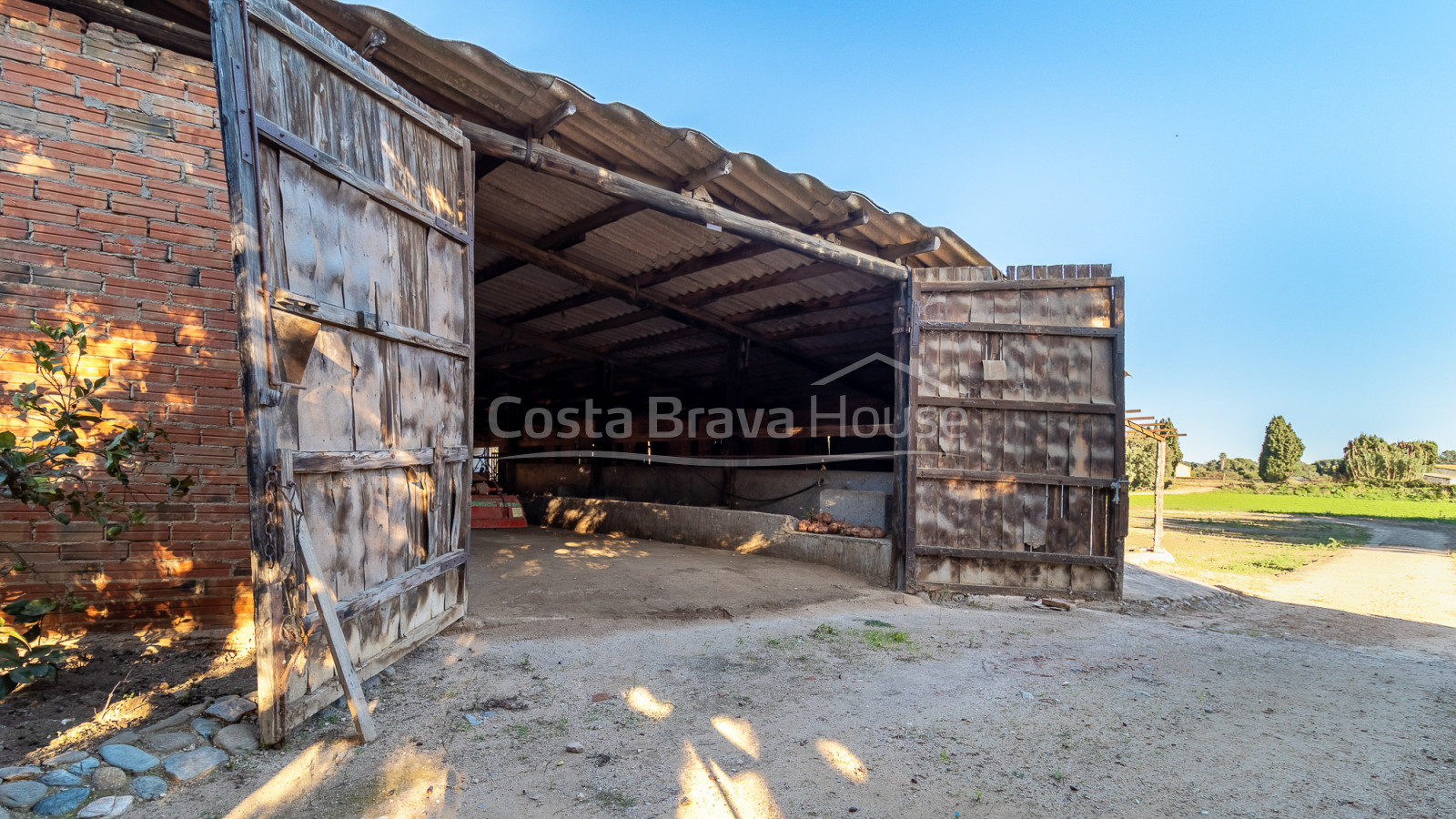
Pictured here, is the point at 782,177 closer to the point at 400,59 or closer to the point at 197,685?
the point at 400,59

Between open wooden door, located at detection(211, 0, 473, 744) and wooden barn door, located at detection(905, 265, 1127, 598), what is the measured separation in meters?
4.51

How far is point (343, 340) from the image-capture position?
344 centimetres

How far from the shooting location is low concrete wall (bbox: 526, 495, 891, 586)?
748 centimetres

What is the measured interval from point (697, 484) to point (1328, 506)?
3043 centimetres

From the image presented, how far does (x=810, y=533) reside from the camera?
324 inches

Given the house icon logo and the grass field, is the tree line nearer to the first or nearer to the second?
the grass field

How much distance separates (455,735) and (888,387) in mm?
9834

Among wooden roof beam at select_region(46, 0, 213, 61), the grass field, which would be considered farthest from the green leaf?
the grass field

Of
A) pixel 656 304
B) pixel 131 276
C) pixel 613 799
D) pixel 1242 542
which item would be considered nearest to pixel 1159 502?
pixel 1242 542

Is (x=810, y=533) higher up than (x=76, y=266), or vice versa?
(x=76, y=266)

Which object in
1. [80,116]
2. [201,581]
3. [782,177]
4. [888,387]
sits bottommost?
[201,581]

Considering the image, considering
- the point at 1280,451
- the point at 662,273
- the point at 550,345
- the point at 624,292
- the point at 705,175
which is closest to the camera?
the point at 705,175

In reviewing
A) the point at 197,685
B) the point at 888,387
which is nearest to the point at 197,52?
the point at 197,685

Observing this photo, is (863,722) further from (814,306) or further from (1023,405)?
(814,306)
